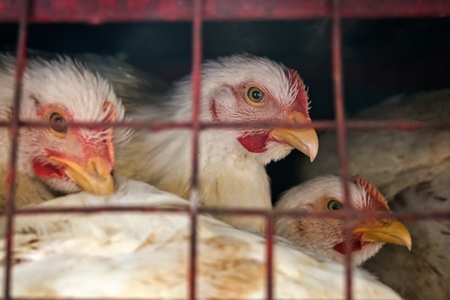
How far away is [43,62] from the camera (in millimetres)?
2195

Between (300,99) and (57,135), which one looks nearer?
(57,135)

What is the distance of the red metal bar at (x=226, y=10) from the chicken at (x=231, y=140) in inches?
36.9

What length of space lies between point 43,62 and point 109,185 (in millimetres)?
667

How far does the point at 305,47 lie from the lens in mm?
3229

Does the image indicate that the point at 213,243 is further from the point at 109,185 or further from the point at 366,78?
the point at 366,78

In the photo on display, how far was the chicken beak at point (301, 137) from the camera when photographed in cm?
225

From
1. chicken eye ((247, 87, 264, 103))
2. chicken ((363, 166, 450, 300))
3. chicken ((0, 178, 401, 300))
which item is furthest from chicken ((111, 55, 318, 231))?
chicken ((363, 166, 450, 300))

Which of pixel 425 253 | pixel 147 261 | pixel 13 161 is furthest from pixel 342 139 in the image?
pixel 425 253

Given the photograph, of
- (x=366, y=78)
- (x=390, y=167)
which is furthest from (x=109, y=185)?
(x=366, y=78)

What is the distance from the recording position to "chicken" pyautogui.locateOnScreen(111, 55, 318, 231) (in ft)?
7.73

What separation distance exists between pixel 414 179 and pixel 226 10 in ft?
5.29

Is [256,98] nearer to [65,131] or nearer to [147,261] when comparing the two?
[65,131]

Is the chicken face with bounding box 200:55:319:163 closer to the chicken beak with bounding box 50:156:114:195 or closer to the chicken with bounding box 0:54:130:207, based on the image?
the chicken with bounding box 0:54:130:207

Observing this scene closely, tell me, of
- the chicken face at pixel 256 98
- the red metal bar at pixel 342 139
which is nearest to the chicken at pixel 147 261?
the red metal bar at pixel 342 139
